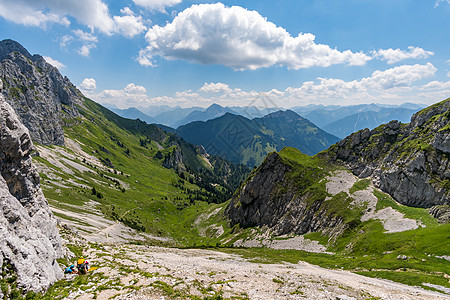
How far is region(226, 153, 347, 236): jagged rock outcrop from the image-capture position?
3874 inches

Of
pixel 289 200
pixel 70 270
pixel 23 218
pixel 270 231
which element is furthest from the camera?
pixel 289 200

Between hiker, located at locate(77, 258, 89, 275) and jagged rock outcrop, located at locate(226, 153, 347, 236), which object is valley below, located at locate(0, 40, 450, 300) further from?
hiker, located at locate(77, 258, 89, 275)

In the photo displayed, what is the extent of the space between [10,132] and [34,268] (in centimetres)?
1685

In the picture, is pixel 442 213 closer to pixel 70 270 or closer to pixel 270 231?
pixel 270 231

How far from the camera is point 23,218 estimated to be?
81.6ft

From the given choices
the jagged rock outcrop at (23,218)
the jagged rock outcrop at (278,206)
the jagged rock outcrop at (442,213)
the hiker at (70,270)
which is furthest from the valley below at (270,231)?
the hiker at (70,270)

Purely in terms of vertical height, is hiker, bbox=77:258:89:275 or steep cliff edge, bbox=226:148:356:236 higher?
hiker, bbox=77:258:89:275

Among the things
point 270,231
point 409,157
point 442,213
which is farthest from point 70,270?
point 409,157

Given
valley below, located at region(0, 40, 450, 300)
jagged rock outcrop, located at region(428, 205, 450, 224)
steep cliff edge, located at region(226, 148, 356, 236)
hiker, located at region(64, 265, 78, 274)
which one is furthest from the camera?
steep cliff edge, located at region(226, 148, 356, 236)

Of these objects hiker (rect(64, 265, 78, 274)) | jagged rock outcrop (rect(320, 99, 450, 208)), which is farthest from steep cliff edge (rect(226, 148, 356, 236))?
hiker (rect(64, 265, 78, 274))

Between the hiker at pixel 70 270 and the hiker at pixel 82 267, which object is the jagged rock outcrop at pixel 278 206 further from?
the hiker at pixel 70 270

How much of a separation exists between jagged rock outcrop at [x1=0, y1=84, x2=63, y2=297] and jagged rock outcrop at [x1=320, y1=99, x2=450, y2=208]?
118m

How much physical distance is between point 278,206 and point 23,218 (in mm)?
111186

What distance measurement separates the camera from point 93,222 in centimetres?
12088
